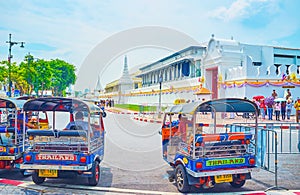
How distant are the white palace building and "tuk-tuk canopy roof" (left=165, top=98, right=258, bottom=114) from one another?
61.1 feet

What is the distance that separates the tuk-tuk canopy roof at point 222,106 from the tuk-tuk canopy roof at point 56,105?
190 centimetres

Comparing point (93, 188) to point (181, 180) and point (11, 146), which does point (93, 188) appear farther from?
point (11, 146)

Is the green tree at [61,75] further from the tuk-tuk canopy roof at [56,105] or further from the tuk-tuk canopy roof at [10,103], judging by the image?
the tuk-tuk canopy roof at [56,105]

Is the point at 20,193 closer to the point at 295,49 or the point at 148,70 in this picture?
the point at 295,49

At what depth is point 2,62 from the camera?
4266cm

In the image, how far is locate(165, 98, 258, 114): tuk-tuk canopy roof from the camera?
5508 mm

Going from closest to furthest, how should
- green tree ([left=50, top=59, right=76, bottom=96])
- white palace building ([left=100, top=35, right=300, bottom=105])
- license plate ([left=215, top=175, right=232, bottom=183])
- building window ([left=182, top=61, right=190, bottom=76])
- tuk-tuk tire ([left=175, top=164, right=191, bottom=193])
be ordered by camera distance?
license plate ([left=215, top=175, right=232, bottom=183]) < tuk-tuk tire ([left=175, top=164, right=191, bottom=193]) < white palace building ([left=100, top=35, right=300, bottom=105]) < building window ([left=182, top=61, right=190, bottom=76]) < green tree ([left=50, top=59, right=76, bottom=96])

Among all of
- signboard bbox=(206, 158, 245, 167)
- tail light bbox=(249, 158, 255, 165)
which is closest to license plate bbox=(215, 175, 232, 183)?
signboard bbox=(206, 158, 245, 167)

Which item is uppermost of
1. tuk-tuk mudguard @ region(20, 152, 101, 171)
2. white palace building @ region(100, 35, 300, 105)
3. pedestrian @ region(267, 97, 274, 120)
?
white palace building @ region(100, 35, 300, 105)

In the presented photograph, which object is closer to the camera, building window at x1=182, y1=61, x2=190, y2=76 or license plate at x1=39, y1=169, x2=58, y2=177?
license plate at x1=39, y1=169, x2=58, y2=177

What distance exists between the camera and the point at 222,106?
634 cm

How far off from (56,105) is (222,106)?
13.3 feet

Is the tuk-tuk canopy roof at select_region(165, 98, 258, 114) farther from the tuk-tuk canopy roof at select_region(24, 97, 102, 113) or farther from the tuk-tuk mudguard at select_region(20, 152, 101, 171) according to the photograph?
the tuk-tuk mudguard at select_region(20, 152, 101, 171)

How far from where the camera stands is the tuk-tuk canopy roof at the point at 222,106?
5.51 metres
